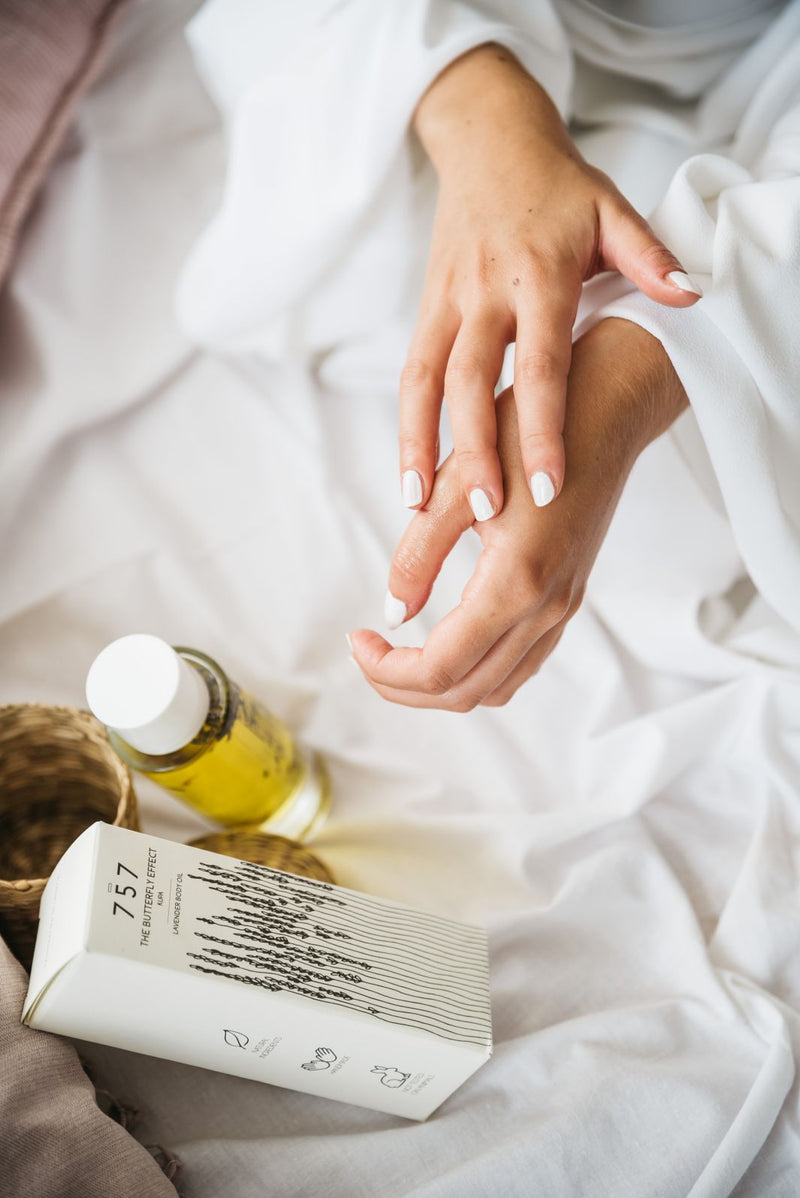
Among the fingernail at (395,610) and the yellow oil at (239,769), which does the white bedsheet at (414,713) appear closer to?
the yellow oil at (239,769)

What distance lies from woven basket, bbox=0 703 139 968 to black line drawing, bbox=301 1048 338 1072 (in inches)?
6.6

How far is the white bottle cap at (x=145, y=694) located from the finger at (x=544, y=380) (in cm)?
24

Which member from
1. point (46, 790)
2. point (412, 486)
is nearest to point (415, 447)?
point (412, 486)

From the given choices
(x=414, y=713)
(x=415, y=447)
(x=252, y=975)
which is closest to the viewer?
(x=252, y=975)

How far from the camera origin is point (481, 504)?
1.67 ft

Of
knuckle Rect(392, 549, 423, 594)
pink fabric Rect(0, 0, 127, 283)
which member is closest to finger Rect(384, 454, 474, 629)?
knuckle Rect(392, 549, 423, 594)

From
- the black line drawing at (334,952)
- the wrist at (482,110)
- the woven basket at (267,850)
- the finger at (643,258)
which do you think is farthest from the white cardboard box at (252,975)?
the wrist at (482,110)

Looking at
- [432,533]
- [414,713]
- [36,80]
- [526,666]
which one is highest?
[36,80]

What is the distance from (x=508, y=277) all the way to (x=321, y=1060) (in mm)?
481

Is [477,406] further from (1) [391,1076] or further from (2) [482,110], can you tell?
(1) [391,1076]

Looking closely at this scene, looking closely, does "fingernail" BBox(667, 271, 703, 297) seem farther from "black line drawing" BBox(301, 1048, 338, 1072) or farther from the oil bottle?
"black line drawing" BBox(301, 1048, 338, 1072)

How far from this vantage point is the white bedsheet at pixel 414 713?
546 mm

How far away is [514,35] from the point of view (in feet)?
2.18

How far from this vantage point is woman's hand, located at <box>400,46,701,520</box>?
51 centimetres
